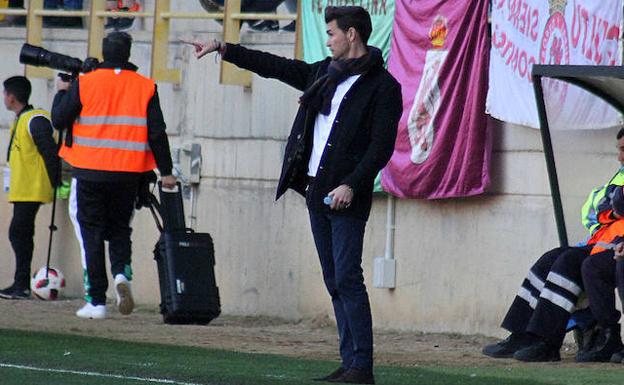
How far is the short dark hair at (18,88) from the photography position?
1433 centimetres

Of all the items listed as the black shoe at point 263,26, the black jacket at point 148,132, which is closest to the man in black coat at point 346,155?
the black jacket at point 148,132

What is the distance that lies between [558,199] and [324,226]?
330 cm

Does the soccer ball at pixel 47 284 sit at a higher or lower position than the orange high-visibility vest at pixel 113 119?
lower

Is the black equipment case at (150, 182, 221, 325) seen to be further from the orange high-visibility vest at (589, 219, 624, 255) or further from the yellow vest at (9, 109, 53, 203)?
the orange high-visibility vest at (589, 219, 624, 255)

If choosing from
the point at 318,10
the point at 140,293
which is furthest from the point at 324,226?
the point at 140,293

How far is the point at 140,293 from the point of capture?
1453 cm

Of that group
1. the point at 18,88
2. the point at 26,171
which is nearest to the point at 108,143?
the point at 18,88

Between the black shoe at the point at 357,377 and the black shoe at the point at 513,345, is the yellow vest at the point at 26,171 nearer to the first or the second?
the black shoe at the point at 513,345

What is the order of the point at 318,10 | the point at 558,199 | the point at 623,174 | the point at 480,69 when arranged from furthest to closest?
the point at 318,10 → the point at 480,69 → the point at 558,199 → the point at 623,174

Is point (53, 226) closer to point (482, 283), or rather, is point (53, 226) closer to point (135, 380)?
point (482, 283)

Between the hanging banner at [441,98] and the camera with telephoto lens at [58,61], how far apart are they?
232 cm

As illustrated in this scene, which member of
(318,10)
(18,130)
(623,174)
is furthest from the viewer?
(18,130)

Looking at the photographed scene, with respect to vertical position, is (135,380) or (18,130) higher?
(18,130)

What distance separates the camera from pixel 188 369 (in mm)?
8656
